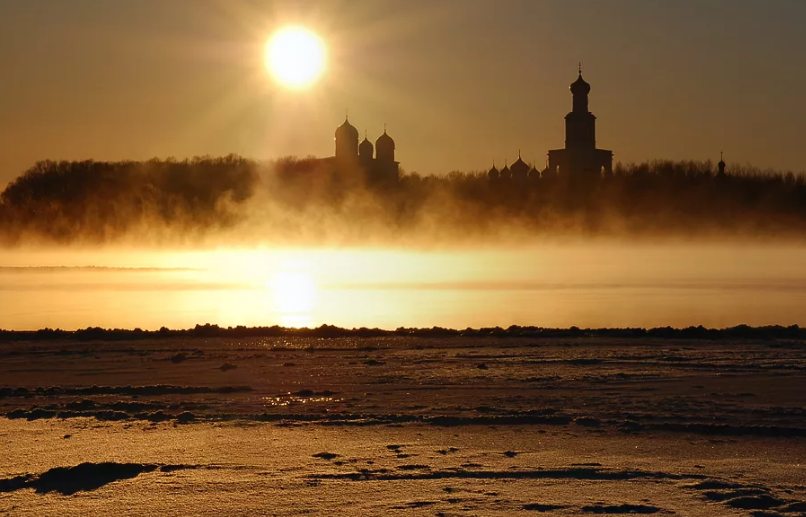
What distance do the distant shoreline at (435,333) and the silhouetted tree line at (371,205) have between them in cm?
5810

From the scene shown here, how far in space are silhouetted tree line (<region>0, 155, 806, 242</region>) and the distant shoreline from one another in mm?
58096

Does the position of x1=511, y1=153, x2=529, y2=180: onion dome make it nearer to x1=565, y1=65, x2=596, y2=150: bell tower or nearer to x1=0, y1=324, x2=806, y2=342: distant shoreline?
x1=565, y1=65, x2=596, y2=150: bell tower

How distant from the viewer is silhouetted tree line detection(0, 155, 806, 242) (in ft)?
249

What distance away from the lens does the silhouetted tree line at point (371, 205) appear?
2987 inches

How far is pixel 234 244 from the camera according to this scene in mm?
73688

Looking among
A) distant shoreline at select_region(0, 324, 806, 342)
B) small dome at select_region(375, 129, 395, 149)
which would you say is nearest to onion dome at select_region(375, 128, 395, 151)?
small dome at select_region(375, 129, 395, 149)

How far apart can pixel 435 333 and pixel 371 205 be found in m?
64.0

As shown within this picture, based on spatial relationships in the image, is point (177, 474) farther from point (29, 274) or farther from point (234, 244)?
point (234, 244)

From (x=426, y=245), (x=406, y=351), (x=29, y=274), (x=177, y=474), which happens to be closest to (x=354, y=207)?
(x=426, y=245)

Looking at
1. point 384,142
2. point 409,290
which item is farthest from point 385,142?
point 409,290

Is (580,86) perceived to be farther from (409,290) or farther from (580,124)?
(409,290)

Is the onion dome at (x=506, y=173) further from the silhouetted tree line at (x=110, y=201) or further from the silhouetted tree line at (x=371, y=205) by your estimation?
the silhouetted tree line at (x=110, y=201)

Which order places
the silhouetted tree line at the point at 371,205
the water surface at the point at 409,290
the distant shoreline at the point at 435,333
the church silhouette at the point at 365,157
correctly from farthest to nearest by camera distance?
the church silhouette at the point at 365,157 < the silhouetted tree line at the point at 371,205 < the water surface at the point at 409,290 < the distant shoreline at the point at 435,333

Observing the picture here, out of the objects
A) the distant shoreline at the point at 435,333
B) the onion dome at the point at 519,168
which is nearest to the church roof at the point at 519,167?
the onion dome at the point at 519,168
